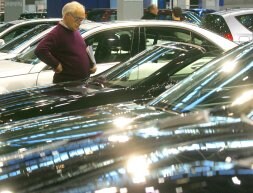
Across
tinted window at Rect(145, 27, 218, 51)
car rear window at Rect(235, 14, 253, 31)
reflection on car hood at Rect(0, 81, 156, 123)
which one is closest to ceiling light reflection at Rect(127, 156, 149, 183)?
reflection on car hood at Rect(0, 81, 156, 123)

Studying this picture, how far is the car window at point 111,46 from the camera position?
7.29 metres

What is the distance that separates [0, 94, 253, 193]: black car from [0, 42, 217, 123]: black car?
6.14 ft

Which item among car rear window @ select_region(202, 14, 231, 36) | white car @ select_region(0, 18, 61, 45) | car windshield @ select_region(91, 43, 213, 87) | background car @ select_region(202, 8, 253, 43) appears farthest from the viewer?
car rear window @ select_region(202, 14, 231, 36)

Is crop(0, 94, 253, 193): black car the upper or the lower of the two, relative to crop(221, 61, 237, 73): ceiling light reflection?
lower

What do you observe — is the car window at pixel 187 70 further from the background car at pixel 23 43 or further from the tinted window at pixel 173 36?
the background car at pixel 23 43

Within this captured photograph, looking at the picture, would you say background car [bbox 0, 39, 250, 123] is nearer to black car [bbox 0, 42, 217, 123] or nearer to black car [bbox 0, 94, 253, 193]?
black car [bbox 0, 42, 217, 123]

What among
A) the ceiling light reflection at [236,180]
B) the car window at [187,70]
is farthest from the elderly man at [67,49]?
the ceiling light reflection at [236,180]

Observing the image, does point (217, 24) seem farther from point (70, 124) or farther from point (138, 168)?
point (138, 168)

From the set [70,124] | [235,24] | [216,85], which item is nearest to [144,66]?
[216,85]

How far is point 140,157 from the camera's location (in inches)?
90.4

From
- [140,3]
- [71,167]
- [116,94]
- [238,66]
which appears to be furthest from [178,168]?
[140,3]

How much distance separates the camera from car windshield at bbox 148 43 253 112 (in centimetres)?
317

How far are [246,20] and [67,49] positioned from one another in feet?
23.1

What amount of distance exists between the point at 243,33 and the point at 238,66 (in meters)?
8.80
